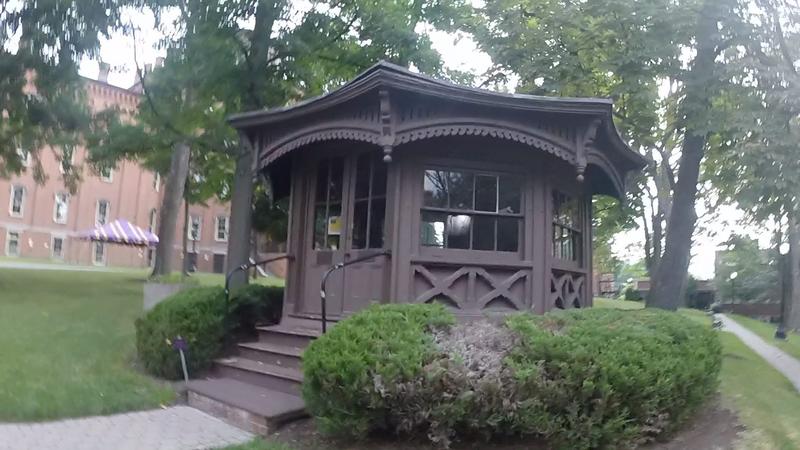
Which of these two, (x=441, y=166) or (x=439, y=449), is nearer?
(x=439, y=449)

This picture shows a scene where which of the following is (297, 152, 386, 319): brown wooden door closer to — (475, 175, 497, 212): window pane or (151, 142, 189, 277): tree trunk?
(475, 175, 497, 212): window pane

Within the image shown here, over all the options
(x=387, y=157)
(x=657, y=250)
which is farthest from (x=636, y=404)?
(x=657, y=250)

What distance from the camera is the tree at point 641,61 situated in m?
11.4

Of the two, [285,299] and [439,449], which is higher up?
[285,299]

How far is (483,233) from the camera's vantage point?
29.2 ft

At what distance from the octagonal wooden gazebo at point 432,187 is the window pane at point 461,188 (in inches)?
0.5

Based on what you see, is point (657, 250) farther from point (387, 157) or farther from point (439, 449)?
point (439, 449)

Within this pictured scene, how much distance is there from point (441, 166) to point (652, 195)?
728 inches

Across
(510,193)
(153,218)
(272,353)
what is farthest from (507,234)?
(153,218)

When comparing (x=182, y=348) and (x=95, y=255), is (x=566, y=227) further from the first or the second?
(x=95, y=255)

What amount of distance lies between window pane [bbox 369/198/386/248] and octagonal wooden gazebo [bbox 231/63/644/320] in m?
0.02

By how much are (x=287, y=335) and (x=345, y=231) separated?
1.52 m

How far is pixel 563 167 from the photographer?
31.1ft

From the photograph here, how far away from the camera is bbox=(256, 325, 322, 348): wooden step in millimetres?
8617
